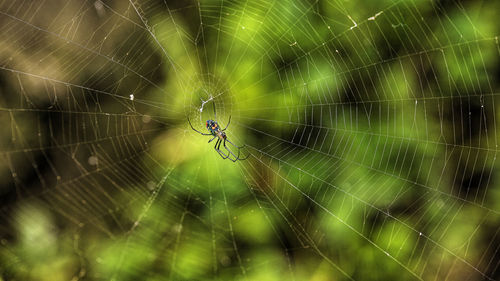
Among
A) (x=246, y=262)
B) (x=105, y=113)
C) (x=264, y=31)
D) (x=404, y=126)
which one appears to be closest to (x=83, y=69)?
(x=105, y=113)

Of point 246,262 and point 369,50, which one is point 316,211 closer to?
point 246,262

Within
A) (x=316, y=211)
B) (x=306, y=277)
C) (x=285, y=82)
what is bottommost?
(x=306, y=277)

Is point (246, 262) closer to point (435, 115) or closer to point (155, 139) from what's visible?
point (155, 139)

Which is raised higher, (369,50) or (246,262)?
(369,50)

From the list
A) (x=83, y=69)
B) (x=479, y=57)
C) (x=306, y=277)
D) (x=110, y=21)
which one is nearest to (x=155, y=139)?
(x=83, y=69)

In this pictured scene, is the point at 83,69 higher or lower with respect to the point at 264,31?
lower

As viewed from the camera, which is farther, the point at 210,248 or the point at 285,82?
the point at 285,82
